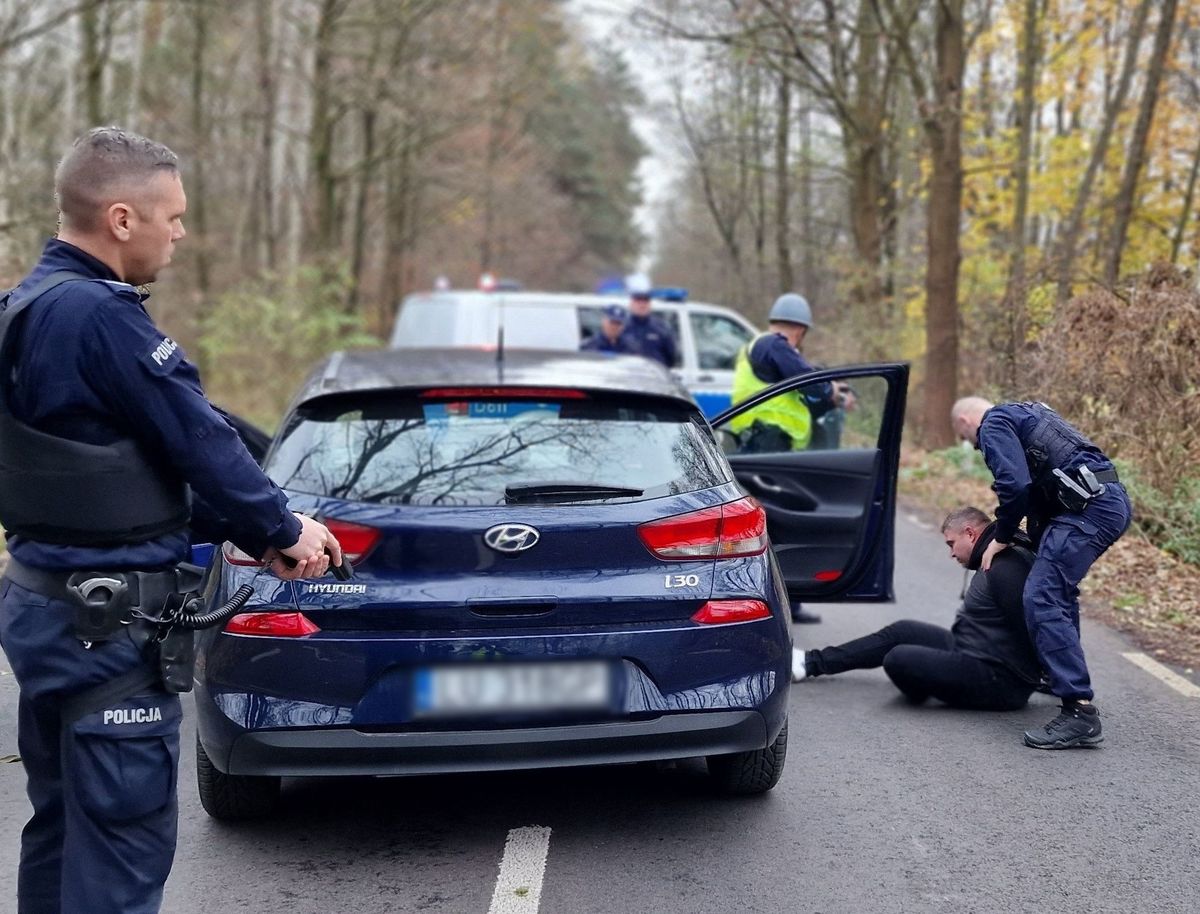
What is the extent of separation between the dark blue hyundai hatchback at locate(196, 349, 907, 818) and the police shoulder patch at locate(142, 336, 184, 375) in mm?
1228

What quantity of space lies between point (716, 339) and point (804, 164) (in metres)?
10.0

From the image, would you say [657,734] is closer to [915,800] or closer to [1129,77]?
[915,800]

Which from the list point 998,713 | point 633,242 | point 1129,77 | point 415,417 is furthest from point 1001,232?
point 633,242

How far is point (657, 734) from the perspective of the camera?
3.72m

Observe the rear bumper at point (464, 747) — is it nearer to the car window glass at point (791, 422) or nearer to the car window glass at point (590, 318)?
the car window glass at point (791, 422)

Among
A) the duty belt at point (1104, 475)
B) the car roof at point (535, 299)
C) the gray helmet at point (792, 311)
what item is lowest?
the duty belt at point (1104, 475)

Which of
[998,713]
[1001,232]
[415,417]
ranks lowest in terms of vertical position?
[998,713]

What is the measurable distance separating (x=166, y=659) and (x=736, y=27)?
55.1ft

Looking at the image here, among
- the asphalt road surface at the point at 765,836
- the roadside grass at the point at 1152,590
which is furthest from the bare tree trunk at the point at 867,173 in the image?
the asphalt road surface at the point at 765,836

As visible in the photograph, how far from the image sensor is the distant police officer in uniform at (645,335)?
11203 millimetres

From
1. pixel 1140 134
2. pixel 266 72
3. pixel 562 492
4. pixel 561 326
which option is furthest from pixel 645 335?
pixel 266 72

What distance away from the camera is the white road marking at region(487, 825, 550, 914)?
3.50m

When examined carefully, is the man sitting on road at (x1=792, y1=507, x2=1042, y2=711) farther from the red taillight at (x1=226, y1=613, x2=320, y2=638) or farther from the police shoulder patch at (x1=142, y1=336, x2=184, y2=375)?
the police shoulder patch at (x1=142, y1=336, x2=184, y2=375)

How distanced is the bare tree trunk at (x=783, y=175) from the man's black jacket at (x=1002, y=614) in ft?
75.3
